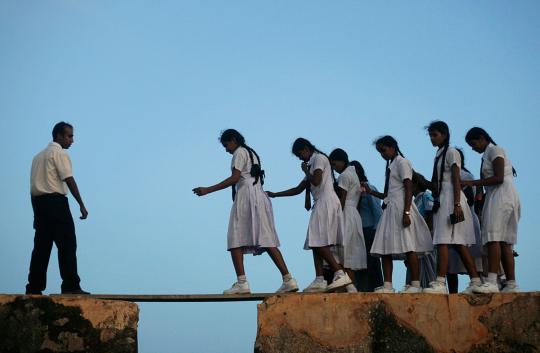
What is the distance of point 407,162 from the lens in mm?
7988

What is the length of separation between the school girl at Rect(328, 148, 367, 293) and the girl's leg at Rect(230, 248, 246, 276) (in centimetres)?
124

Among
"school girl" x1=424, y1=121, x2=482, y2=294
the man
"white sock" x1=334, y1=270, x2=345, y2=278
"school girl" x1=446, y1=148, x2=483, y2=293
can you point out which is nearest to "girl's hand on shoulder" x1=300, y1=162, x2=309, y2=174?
"white sock" x1=334, y1=270, x2=345, y2=278

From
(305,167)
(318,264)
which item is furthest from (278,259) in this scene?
(305,167)

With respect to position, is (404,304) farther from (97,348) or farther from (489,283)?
(97,348)

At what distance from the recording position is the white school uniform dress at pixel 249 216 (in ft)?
26.8

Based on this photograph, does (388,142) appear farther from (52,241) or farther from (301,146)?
(52,241)

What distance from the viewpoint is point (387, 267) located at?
7.81 meters

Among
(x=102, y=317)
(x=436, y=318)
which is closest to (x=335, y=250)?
(x=436, y=318)

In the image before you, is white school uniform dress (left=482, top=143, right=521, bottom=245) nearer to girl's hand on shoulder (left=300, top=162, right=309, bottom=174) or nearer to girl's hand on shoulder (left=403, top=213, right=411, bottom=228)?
girl's hand on shoulder (left=403, top=213, right=411, bottom=228)

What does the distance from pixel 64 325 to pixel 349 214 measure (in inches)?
146

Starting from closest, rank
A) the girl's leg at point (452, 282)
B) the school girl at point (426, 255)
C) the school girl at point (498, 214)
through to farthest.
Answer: the school girl at point (498, 214)
the girl's leg at point (452, 282)
the school girl at point (426, 255)

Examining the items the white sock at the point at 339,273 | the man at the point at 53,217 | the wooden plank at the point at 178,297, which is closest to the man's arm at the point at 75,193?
the man at the point at 53,217

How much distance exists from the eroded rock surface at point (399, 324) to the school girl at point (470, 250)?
1.09 m

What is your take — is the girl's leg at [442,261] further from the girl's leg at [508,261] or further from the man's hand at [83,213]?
the man's hand at [83,213]
